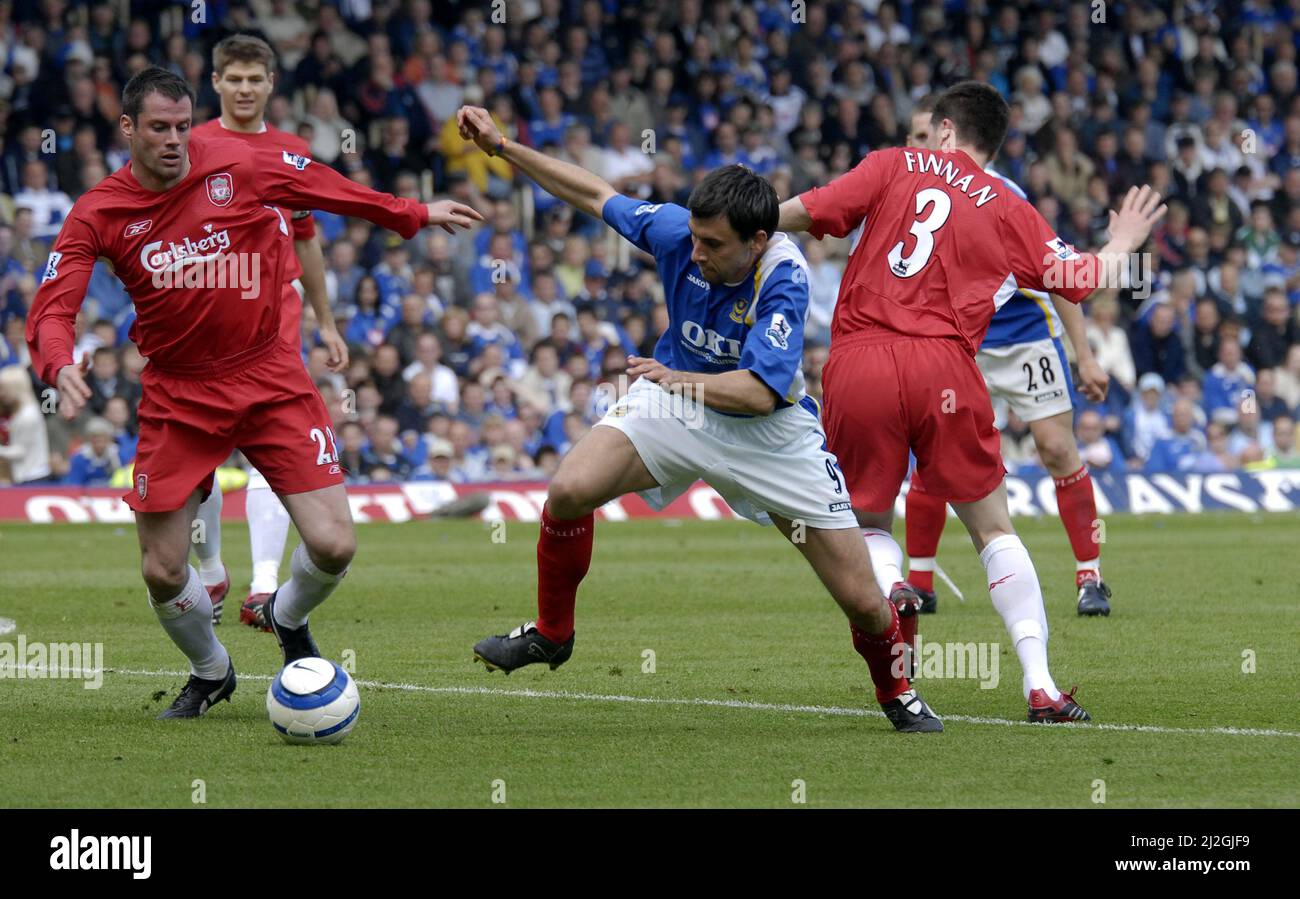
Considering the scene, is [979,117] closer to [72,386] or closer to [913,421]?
[913,421]

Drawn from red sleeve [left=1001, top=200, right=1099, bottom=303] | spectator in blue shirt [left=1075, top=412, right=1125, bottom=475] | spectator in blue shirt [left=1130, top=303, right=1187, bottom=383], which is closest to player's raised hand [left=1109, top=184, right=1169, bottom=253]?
red sleeve [left=1001, top=200, right=1099, bottom=303]

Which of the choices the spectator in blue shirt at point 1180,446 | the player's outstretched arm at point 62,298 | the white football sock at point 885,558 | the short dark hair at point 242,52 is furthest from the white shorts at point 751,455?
the spectator in blue shirt at point 1180,446

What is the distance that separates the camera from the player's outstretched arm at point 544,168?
698 centimetres

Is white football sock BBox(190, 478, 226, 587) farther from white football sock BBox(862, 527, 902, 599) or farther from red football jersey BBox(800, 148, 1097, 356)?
red football jersey BBox(800, 148, 1097, 356)

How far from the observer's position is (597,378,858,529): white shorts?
670 centimetres

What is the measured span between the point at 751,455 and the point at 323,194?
1980 millimetres

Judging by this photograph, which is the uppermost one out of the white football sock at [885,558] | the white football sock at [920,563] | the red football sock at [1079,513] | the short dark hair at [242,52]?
the short dark hair at [242,52]

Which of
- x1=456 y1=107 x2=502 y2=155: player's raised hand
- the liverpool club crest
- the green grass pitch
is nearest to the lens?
the green grass pitch

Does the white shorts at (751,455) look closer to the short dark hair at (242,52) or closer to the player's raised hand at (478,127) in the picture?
the player's raised hand at (478,127)

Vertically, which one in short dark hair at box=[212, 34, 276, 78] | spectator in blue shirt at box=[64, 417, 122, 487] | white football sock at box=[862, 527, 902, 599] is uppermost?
short dark hair at box=[212, 34, 276, 78]

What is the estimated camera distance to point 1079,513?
10.9 meters

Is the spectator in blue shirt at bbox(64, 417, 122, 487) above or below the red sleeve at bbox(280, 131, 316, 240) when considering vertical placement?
below

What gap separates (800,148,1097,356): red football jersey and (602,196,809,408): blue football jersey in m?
0.65

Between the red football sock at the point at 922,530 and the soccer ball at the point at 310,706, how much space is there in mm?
4319
